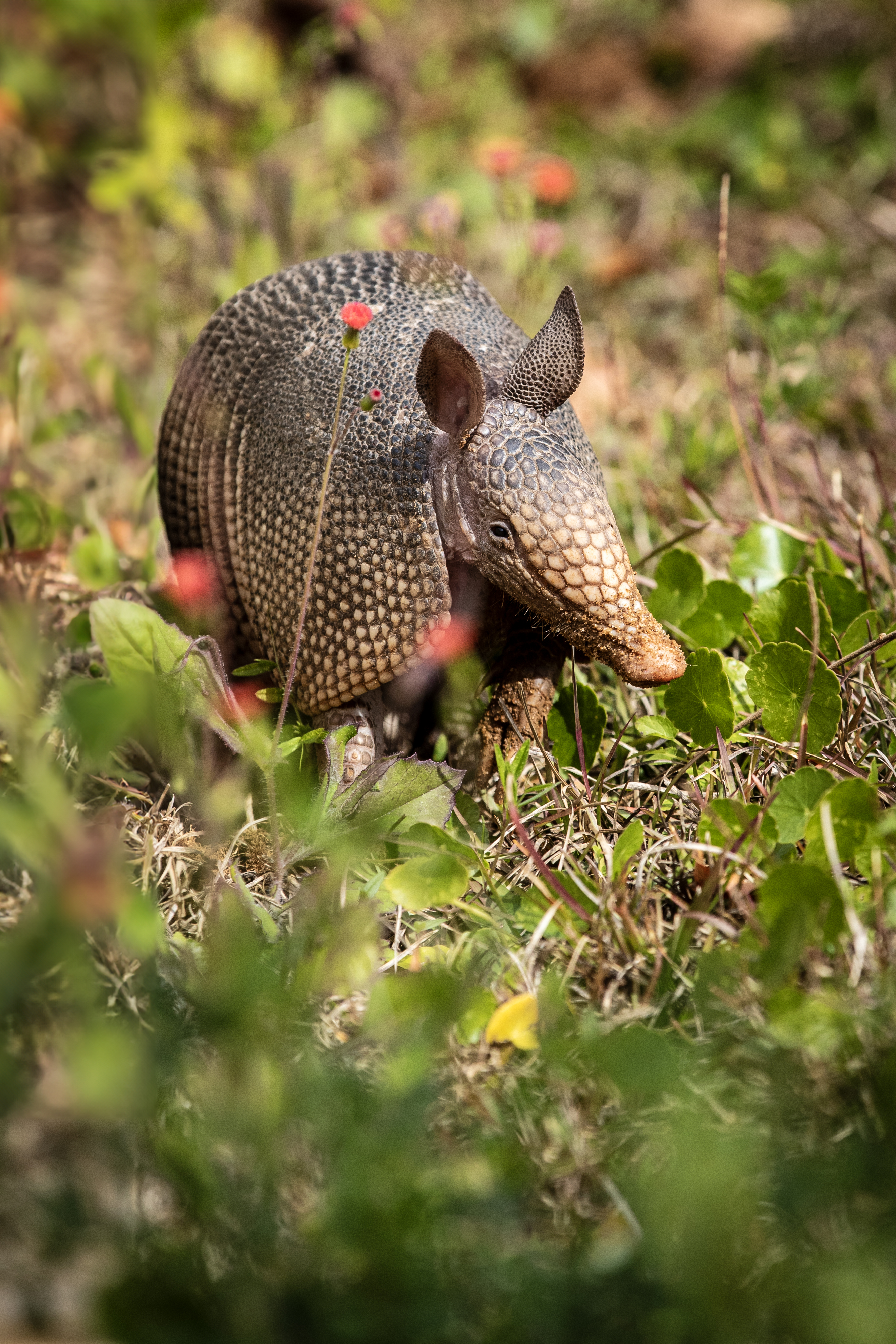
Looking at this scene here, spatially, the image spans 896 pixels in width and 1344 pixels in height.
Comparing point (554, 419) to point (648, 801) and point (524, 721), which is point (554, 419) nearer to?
point (524, 721)

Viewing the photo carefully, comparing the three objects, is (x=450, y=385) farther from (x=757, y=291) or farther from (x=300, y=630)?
(x=757, y=291)

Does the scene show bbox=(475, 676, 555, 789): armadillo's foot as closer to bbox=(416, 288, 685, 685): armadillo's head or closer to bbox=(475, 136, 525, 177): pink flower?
bbox=(416, 288, 685, 685): armadillo's head

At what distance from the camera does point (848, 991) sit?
7.45ft

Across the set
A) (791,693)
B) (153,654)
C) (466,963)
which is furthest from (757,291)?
(466,963)

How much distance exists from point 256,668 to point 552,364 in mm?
1129

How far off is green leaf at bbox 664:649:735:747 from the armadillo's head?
0.67 ft

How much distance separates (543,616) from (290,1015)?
3.50ft

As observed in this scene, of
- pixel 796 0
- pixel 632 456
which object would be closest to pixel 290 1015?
pixel 632 456

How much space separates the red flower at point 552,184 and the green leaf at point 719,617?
2.26 m

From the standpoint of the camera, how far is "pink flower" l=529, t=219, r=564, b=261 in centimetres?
471

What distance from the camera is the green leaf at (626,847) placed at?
2.61m

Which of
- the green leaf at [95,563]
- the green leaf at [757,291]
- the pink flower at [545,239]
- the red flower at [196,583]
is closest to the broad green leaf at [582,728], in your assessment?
the red flower at [196,583]

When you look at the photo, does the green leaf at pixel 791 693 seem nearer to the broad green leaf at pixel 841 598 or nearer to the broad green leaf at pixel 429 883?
the broad green leaf at pixel 841 598

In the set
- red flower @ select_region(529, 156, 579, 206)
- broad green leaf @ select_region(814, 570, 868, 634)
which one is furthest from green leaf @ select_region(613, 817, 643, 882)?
red flower @ select_region(529, 156, 579, 206)
